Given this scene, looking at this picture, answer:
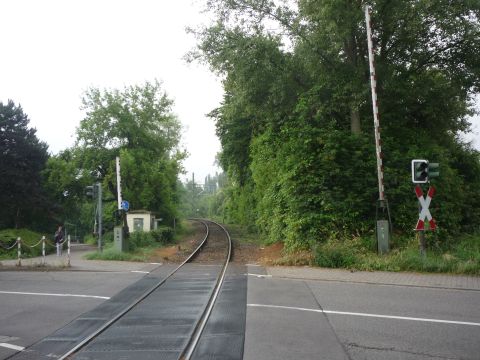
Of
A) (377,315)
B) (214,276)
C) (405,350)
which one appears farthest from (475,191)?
(405,350)

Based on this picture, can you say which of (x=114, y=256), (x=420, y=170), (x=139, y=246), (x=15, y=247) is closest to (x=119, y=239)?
(x=114, y=256)

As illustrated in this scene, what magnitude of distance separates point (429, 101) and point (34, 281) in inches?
682

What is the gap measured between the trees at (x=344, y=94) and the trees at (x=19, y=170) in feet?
68.1

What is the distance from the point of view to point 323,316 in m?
8.26

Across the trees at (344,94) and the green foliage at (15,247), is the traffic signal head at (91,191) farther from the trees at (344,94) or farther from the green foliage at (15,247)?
the trees at (344,94)

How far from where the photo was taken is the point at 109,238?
36781 mm

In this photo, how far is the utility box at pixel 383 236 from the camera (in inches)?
602

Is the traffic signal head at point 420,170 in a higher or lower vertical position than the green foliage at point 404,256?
higher

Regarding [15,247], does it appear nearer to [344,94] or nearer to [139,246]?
[139,246]

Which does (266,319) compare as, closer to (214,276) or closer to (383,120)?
(214,276)

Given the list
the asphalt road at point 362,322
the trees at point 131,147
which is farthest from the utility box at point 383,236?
the trees at point 131,147

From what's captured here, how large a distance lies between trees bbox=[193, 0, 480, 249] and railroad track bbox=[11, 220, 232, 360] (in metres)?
7.43

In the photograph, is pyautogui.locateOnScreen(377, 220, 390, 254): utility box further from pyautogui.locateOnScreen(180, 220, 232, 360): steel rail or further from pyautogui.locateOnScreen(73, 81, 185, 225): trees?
pyautogui.locateOnScreen(73, 81, 185, 225): trees

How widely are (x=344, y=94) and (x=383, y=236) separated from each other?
675cm
